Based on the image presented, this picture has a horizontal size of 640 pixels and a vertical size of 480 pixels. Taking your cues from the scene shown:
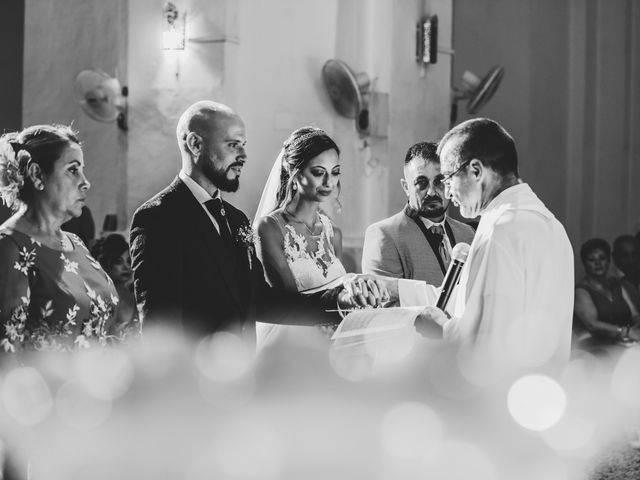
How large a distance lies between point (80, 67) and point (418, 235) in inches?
249

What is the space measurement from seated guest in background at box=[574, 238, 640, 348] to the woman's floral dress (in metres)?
5.62

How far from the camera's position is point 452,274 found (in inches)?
179

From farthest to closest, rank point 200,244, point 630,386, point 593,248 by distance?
point 593,248
point 630,386
point 200,244

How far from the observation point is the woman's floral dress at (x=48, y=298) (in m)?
3.75

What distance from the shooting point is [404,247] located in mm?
5867

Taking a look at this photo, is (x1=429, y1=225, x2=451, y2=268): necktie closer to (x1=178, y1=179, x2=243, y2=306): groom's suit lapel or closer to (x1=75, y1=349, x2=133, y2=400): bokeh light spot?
(x1=178, y1=179, x2=243, y2=306): groom's suit lapel

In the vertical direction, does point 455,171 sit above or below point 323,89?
below

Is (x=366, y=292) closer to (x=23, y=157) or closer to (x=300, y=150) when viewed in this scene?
(x=300, y=150)

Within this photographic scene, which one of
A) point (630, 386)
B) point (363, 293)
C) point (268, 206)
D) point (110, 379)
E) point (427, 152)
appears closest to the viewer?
point (110, 379)

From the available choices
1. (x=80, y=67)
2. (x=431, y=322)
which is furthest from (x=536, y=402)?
(x=80, y=67)

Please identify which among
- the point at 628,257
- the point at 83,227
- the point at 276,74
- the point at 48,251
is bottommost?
the point at 628,257

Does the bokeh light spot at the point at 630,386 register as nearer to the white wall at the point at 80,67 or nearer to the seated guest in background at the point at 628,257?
the seated guest in background at the point at 628,257

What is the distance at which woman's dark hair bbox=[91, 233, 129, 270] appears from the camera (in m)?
7.62

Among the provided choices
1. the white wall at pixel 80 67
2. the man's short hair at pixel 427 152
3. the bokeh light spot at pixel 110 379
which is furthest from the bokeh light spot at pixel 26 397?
the white wall at pixel 80 67
